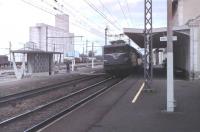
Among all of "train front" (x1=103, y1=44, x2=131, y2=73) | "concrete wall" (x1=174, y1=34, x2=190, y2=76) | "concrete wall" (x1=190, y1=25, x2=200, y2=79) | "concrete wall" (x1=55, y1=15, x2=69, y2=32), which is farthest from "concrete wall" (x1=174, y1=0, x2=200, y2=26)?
"concrete wall" (x1=55, y1=15, x2=69, y2=32)

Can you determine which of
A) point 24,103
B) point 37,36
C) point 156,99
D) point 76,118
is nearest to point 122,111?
point 76,118

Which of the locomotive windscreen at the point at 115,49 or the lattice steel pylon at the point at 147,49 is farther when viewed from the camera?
the locomotive windscreen at the point at 115,49

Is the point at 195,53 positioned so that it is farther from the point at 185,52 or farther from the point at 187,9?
the point at 187,9

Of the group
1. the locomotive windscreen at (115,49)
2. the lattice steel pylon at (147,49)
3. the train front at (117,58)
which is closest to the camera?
the lattice steel pylon at (147,49)

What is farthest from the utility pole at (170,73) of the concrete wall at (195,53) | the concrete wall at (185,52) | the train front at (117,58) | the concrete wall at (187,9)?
the concrete wall at (187,9)

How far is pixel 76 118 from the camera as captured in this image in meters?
14.7

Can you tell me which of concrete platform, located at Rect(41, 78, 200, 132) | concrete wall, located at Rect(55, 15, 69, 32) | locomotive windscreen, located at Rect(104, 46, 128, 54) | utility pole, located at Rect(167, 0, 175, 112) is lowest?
concrete platform, located at Rect(41, 78, 200, 132)

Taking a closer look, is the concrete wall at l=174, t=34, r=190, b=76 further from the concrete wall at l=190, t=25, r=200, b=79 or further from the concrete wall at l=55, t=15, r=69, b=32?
the concrete wall at l=55, t=15, r=69, b=32

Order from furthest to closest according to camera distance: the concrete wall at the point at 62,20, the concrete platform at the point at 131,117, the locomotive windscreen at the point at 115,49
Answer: the concrete wall at the point at 62,20
the locomotive windscreen at the point at 115,49
the concrete platform at the point at 131,117

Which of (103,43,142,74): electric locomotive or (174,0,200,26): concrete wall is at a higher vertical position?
(174,0,200,26): concrete wall

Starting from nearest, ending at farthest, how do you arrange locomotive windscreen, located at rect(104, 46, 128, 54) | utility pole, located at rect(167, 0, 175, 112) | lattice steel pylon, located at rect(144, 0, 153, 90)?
utility pole, located at rect(167, 0, 175, 112)
lattice steel pylon, located at rect(144, 0, 153, 90)
locomotive windscreen, located at rect(104, 46, 128, 54)

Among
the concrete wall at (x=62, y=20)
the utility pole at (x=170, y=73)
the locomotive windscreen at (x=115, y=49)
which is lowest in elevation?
the utility pole at (x=170, y=73)

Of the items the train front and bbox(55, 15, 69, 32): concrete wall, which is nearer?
the train front

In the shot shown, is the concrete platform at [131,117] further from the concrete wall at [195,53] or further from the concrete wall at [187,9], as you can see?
the concrete wall at [187,9]
